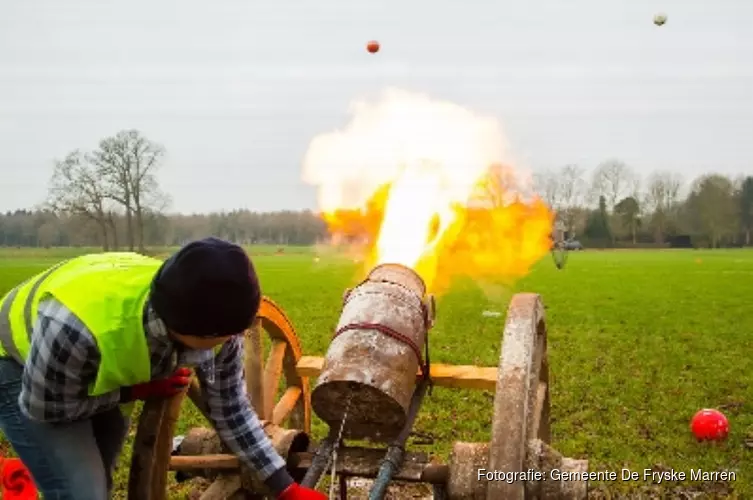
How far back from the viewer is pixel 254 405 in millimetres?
4277

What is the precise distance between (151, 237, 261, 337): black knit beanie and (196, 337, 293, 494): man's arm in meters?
0.67

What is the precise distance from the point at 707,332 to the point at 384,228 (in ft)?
30.5

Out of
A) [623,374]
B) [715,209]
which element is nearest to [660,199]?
[715,209]

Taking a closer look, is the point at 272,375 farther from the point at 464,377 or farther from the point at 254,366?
the point at 464,377

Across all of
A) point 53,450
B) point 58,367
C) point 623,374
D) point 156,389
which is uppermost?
point 58,367

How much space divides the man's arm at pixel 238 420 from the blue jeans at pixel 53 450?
1.64 ft

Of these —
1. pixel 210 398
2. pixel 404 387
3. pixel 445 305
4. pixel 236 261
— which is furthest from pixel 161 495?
pixel 445 305

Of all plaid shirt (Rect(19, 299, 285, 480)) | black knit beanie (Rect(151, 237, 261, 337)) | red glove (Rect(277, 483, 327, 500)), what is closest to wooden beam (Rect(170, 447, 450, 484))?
red glove (Rect(277, 483, 327, 500))

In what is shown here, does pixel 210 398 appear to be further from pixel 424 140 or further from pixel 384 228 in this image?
pixel 424 140

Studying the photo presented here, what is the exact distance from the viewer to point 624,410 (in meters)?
7.34

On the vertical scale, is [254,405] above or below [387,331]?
below

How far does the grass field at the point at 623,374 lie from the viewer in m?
5.98

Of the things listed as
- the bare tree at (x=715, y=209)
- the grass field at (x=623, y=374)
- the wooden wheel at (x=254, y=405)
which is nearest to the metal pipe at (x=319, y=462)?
the wooden wheel at (x=254, y=405)

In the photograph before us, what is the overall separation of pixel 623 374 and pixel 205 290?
771 cm
